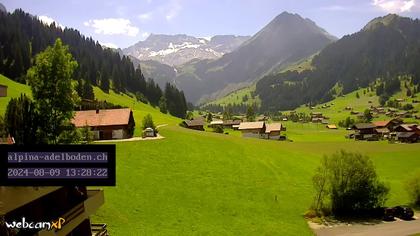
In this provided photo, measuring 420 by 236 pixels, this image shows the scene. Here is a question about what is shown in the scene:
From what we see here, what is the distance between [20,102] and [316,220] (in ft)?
146

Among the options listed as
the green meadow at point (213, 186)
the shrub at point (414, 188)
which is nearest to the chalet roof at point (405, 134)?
the green meadow at point (213, 186)

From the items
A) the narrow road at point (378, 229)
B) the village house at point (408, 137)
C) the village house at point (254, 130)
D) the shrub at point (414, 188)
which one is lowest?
the narrow road at point (378, 229)

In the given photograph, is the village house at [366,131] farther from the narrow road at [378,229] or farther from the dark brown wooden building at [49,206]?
the dark brown wooden building at [49,206]

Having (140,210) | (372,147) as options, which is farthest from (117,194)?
(372,147)

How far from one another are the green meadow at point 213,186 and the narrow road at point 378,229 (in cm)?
394

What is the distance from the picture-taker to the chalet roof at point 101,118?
9600 centimetres

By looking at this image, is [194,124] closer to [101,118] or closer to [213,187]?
[101,118]

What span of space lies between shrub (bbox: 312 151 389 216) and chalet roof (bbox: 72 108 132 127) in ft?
144

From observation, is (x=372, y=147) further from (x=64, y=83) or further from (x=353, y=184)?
(x=64, y=83)

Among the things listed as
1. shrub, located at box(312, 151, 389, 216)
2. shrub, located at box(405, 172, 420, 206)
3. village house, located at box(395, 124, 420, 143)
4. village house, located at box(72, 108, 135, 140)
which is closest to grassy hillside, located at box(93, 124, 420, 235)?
shrub, located at box(405, 172, 420, 206)

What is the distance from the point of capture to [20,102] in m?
51.6

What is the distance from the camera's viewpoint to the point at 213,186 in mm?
72062

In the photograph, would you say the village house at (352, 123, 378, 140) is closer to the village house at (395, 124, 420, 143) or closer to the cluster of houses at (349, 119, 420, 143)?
the cluster of houses at (349, 119, 420, 143)

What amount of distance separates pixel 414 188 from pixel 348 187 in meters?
14.2
